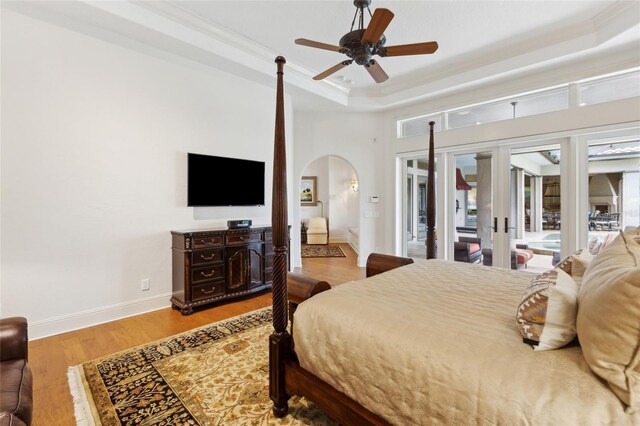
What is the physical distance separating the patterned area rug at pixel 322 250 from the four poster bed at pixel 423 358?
4957mm

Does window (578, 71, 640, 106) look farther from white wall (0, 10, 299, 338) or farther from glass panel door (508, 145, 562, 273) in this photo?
white wall (0, 10, 299, 338)

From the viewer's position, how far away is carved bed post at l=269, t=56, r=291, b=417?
175 centimetres

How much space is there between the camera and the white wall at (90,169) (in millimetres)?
2703

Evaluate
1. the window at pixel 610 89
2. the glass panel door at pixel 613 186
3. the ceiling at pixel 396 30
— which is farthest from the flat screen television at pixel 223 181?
the window at pixel 610 89

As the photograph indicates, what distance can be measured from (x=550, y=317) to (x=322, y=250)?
6.72m

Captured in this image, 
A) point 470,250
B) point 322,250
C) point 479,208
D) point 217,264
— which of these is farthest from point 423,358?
point 322,250

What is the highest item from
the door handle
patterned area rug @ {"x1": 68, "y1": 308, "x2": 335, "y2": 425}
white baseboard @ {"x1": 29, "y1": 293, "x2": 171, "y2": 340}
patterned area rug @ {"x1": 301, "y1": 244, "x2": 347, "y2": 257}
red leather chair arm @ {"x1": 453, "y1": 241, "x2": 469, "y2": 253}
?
the door handle

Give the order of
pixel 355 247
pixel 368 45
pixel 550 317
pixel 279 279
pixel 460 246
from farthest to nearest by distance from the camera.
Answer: pixel 355 247, pixel 460 246, pixel 368 45, pixel 279 279, pixel 550 317

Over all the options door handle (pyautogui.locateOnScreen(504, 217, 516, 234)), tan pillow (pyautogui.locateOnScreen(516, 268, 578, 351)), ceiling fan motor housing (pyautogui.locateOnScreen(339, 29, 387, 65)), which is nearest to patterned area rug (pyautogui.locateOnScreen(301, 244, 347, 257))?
door handle (pyautogui.locateOnScreen(504, 217, 516, 234))

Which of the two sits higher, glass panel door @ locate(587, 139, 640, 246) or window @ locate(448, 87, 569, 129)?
window @ locate(448, 87, 569, 129)

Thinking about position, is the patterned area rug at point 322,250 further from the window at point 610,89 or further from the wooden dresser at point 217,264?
the window at point 610,89

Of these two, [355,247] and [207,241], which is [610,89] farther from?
[355,247]

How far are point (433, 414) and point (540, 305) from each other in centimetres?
60

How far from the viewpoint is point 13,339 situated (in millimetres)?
1475
